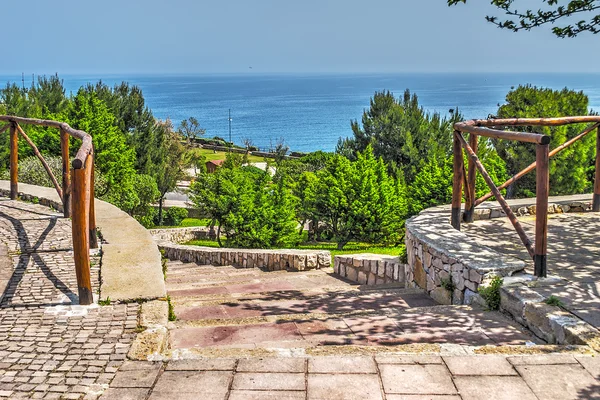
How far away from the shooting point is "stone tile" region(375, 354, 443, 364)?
3.67 meters

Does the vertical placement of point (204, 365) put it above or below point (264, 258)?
above

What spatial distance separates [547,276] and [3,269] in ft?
18.1

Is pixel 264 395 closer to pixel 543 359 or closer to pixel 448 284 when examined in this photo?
pixel 543 359

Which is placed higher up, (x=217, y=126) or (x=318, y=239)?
(x=217, y=126)

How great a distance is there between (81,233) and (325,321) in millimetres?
2265

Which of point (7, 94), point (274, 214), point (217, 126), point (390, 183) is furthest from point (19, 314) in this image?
point (217, 126)

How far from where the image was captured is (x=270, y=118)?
15138 cm

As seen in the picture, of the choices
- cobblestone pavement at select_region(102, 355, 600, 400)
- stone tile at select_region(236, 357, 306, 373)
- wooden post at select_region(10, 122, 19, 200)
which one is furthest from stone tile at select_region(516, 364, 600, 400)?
wooden post at select_region(10, 122, 19, 200)

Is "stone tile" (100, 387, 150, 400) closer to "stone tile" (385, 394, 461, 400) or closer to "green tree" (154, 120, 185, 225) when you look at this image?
"stone tile" (385, 394, 461, 400)

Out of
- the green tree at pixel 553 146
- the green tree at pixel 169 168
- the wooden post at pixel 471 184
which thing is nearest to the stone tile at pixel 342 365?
the wooden post at pixel 471 184

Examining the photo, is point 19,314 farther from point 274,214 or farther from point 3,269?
point 274,214

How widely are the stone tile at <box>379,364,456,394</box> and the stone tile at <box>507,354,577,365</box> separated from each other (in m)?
0.51

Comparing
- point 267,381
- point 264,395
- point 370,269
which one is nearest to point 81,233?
point 267,381

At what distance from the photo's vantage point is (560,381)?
3.45m
